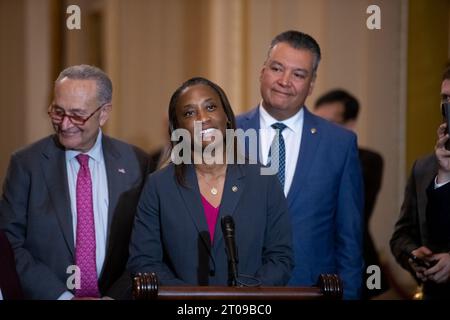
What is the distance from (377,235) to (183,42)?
2179 mm

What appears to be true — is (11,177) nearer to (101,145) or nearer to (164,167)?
(101,145)

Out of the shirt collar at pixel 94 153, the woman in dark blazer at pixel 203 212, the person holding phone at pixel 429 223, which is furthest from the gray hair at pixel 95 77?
the person holding phone at pixel 429 223

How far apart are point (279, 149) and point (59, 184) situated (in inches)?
33.8

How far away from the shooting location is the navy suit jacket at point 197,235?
2906 mm

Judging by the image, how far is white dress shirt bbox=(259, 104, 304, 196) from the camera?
336 cm

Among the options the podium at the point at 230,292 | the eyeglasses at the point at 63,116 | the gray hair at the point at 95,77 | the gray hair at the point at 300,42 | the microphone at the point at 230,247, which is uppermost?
the gray hair at the point at 300,42

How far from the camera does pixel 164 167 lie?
3.02m

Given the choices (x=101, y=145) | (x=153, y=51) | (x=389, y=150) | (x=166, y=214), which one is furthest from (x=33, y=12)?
(x=166, y=214)

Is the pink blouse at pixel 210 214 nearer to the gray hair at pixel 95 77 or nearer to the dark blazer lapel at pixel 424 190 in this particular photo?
the gray hair at pixel 95 77

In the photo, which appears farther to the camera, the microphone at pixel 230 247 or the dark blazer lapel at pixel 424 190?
the dark blazer lapel at pixel 424 190

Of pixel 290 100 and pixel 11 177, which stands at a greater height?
pixel 290 100

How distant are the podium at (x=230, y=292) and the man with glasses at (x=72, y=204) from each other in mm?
518

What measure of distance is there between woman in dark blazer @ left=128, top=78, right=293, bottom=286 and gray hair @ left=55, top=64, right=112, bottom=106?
321 mm

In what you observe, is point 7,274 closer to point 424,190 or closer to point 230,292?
point 230,292
